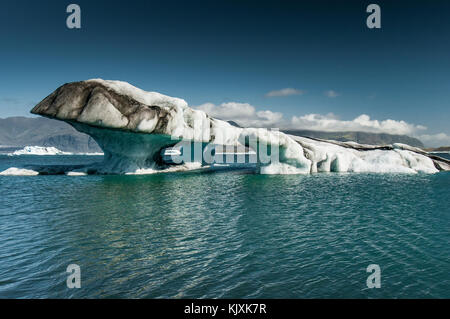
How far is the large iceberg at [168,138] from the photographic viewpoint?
31.7 metres

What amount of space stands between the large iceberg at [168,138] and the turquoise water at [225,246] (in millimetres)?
13440

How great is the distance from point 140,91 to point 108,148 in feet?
31.9

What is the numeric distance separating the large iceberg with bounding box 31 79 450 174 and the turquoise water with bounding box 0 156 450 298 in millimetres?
13440

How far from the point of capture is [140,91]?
34.4 metres

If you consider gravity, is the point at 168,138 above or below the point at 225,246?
above

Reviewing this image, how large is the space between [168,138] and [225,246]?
88.8ft

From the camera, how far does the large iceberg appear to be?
31734 millimetres

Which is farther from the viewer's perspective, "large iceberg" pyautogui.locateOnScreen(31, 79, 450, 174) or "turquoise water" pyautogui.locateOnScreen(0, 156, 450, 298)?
"large iceberg" pyautogui.locateOnScreen(31, 79, 450, 174)

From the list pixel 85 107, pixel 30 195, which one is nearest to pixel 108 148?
pixel 85 107

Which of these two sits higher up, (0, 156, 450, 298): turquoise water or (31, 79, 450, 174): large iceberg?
(31, 79, 450, 174): large iceberg

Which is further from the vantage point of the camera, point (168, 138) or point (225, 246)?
point (168, 138)

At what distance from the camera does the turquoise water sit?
8086 millimetres

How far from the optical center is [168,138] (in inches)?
1446
